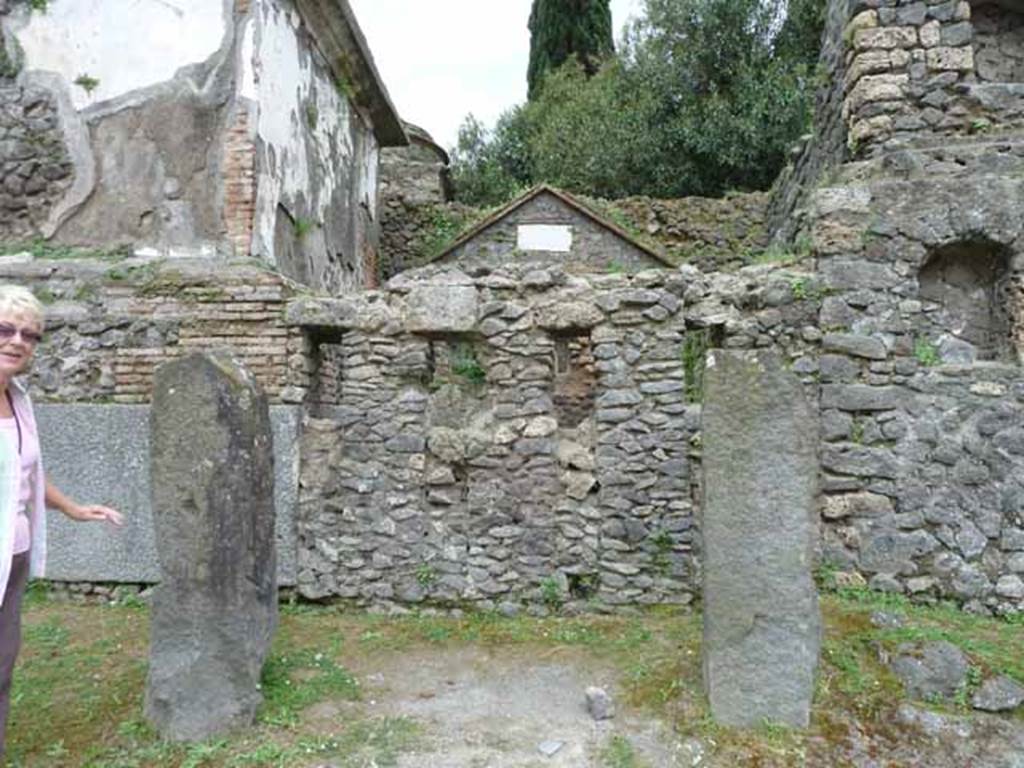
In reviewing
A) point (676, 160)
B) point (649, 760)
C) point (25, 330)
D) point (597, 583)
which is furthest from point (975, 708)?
point (676, 160)

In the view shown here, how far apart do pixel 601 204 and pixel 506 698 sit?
30.5 feet

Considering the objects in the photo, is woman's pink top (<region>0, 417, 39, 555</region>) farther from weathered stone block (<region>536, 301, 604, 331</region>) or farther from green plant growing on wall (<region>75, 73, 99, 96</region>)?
green plant growing on wall (<region>75, 73, 99, 96</region>)

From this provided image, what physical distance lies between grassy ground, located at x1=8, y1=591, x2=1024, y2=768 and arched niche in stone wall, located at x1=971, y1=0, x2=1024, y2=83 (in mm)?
4402

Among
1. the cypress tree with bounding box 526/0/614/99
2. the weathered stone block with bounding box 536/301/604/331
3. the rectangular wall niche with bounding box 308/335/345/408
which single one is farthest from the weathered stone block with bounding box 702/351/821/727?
the cypress tree with bounding box 526/0/614/99

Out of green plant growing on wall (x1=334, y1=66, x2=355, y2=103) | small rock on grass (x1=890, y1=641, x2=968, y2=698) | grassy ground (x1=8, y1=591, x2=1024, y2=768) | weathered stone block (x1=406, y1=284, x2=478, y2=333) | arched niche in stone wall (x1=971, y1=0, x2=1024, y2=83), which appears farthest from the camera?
green plant growing on wall (x1=334, y1=66, x2=355, y2=103)

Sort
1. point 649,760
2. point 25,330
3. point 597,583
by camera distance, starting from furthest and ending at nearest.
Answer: point 597,583
point 649,760
point 25,330

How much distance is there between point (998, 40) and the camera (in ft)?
20.4

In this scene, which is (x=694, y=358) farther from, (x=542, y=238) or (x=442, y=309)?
(x=542, y=238)

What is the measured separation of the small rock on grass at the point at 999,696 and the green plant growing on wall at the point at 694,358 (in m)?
2.64

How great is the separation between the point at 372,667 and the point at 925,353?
4.37 meters

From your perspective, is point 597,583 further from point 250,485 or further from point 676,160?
point 676,160

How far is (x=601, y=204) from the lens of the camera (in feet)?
39.1

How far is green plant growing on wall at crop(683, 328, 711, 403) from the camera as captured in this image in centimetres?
588

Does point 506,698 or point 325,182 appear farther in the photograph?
point 325,182
